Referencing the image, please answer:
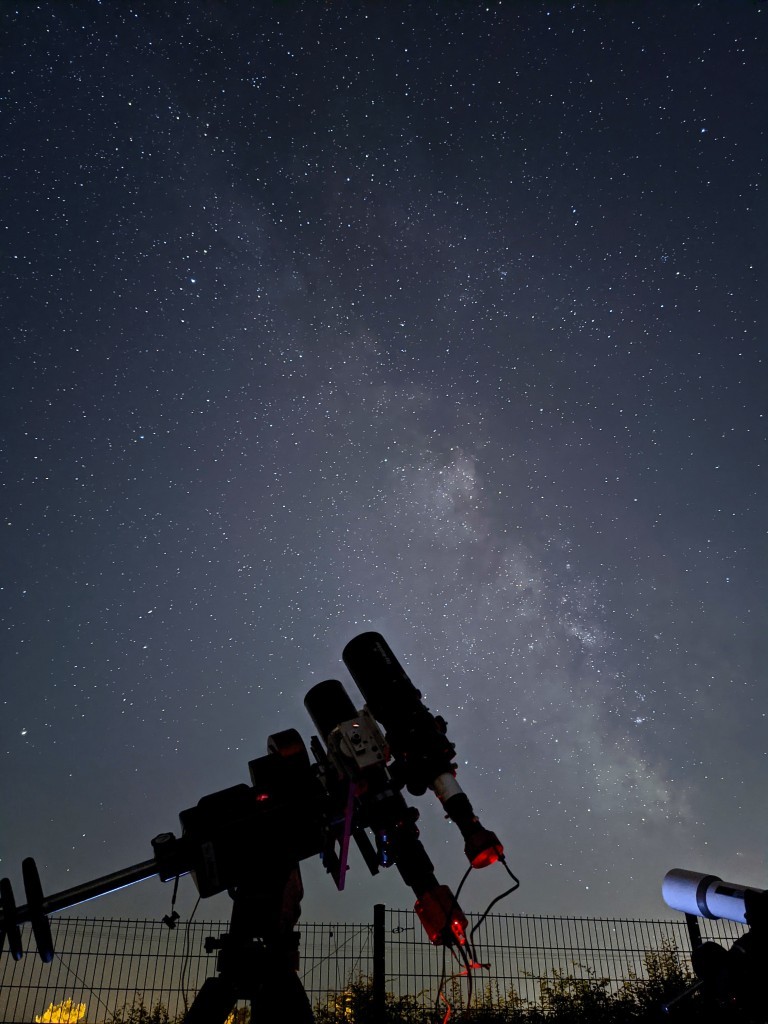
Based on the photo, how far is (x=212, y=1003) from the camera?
300cm

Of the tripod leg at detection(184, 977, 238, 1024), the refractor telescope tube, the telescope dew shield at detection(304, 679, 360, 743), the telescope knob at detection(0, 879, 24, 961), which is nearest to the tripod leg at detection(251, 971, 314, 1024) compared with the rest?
the tripod leg at detection(184, 977, 238, 1024)

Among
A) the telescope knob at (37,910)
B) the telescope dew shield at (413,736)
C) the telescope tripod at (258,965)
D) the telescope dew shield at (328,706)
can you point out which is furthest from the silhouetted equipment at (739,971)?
the telescope knob at (37,910)

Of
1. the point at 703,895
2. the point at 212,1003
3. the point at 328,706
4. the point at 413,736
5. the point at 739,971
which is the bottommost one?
the point at 212,1003

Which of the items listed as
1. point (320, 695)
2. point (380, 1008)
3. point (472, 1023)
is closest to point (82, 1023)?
point (380, 1008)

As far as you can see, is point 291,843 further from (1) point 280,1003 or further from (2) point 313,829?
(1) point 280,1003

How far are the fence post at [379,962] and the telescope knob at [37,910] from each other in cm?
465

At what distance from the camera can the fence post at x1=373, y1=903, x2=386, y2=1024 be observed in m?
6.68

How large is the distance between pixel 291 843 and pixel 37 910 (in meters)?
1.30

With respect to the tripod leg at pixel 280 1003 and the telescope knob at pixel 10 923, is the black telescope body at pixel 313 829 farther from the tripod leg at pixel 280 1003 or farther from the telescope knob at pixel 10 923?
the tripod leg at pixel 280 1003

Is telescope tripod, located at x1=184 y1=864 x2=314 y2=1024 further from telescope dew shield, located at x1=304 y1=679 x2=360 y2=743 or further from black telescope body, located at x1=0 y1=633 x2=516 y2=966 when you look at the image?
telescope dew shield, located at x1=304 y1=679 x2=360 y2=743

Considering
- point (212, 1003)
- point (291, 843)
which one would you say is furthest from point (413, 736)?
point (212, 1003)

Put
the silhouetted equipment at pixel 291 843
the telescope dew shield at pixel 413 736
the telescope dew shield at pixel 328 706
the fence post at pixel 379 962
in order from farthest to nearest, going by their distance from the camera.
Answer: the fence post at pixel 379 962 < the telescope dew shield at pixel 328 706 < the telescope dew shield at pixel 413 736 < the silhouetted equipment at pixel 291 843

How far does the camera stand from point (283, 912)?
3309mm

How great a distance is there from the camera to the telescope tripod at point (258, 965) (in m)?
2.97
